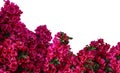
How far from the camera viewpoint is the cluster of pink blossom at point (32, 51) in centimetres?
1390

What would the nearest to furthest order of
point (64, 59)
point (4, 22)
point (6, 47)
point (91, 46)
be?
point (6, 47), point (4, 22), point (64, 59), point (91, 46)

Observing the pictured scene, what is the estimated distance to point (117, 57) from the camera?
19859 mm

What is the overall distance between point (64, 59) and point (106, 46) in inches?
156

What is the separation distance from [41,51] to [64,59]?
104 cm

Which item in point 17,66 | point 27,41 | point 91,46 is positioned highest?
point 91,46

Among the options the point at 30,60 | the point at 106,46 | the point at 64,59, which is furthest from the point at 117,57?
the point at 30,60

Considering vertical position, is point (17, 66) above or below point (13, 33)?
below

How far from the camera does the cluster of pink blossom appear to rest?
13.9m

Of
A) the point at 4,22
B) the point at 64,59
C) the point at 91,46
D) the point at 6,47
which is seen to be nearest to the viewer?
the point at 6,47

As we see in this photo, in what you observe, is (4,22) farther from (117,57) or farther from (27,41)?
(117,57)

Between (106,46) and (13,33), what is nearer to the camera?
(13,33)

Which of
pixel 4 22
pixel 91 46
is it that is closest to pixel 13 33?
pixel 4 22

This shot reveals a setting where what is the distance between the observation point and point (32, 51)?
1484 centimetres

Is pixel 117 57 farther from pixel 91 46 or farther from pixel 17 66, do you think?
pixel 17 66
